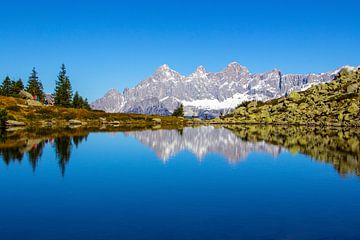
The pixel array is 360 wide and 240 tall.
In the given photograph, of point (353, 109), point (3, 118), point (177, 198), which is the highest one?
point (353, 109)

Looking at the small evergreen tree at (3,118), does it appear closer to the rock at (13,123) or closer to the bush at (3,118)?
the bush at (3,118)

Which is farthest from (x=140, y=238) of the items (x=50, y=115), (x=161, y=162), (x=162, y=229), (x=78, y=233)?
(x=50, y=115)

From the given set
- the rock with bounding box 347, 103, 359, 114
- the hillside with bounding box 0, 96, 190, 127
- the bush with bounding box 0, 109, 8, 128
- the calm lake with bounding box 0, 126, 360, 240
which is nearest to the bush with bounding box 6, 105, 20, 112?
the hillside with bounding box 0, 96, 190, 127

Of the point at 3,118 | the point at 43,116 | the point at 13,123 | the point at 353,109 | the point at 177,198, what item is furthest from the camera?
the point at 353,109

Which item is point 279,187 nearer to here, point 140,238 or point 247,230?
point 247,230

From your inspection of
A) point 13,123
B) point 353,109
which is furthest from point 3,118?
point 353,109

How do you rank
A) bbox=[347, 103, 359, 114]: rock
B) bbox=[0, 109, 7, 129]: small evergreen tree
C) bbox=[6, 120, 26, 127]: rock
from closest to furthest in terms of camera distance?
bbox=[0, 109, 7, 129]: small evergreen tree, bbox=[6, 120, 26, 127]: rock, bbox=[347, 103, 359, 114]: rock

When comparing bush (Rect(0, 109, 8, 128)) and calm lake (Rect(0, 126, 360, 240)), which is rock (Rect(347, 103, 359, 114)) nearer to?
calm lake (Rect(0, 126, 360, 240))

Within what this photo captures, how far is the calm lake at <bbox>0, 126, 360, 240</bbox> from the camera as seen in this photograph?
19906 millimetres

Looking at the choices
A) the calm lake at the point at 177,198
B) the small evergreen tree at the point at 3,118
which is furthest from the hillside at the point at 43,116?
the calm lake at the point at 177,198

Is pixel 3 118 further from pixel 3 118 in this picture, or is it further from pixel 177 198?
pixel 177 198

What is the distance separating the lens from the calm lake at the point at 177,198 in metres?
19.9

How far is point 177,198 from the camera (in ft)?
91.2

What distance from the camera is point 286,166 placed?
152ft
